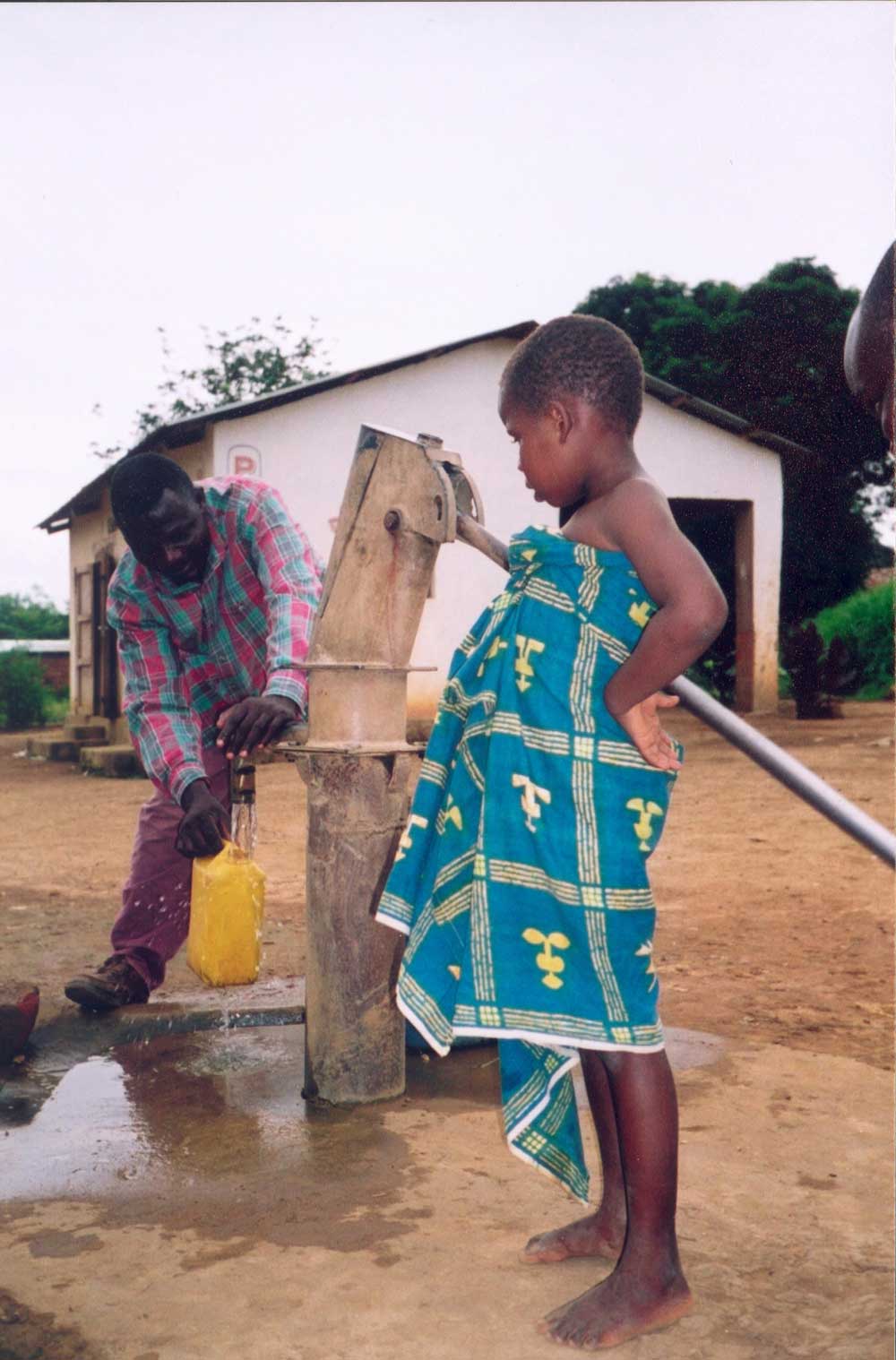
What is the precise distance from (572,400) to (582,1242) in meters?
1.22

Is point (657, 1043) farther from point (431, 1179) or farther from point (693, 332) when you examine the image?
point (693, 332)

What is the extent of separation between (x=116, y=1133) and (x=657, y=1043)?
123 cm

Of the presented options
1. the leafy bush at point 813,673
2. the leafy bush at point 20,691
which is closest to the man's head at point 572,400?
the leafy bush at point 813,673

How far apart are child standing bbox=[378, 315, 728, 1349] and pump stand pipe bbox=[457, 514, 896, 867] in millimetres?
74

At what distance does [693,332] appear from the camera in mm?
20516

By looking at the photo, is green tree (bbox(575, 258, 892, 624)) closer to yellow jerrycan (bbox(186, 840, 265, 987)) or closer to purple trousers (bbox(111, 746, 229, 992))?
purple trousers (bbox(111, 746, 229, 992))

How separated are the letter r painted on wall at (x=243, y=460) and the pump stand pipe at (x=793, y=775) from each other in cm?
981

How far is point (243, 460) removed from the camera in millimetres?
11156

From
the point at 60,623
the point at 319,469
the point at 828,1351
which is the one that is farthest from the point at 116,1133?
the point at 60,623

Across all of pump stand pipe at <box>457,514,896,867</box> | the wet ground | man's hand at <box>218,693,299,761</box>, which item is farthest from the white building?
pump stand pipe at <box>457,514,896,867</box>

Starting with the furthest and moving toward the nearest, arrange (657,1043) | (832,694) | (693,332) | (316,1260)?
(693,332) < (832,694) < (316,1260) < (657,1043)

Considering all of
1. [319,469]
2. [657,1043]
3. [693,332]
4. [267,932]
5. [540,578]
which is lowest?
[267,932]

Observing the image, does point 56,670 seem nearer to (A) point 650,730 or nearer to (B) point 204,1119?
(B) point 204,1119

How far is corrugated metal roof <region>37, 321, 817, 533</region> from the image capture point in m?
10.9
